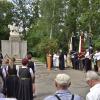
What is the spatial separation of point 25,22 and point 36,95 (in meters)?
60.3

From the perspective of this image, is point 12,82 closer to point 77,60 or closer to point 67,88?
point 67,88

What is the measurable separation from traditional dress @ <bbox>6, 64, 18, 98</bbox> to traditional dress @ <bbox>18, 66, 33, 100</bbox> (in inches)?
7.6

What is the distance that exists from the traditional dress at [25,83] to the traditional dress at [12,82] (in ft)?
0.63

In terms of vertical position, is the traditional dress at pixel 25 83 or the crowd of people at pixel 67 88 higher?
the crowd of people at pixel 67 88

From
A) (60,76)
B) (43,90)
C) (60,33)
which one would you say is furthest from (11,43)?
(60,76)

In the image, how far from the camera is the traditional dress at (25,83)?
16.0 metres

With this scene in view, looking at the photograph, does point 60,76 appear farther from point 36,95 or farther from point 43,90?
point 43,90

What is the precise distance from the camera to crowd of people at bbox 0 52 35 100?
1597cm

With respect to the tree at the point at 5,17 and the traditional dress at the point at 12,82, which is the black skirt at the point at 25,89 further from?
the tree at the point at 5,17

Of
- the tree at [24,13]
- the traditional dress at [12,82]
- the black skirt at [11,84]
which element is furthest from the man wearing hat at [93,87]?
the tree at [24,13]

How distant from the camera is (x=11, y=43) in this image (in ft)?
153

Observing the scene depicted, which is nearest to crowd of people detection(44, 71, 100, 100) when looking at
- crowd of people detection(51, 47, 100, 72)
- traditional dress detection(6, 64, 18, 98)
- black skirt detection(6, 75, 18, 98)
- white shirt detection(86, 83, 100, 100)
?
white shirt detection(86, 83, 100, 100)

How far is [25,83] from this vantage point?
646 inches

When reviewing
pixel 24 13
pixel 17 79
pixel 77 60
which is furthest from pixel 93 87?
pixel 24 13
